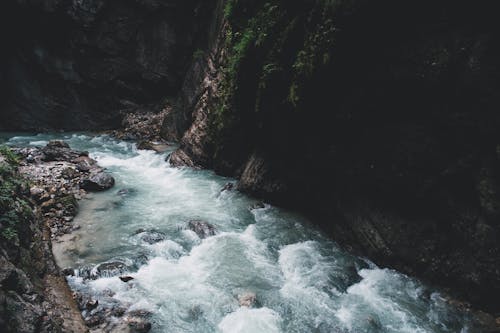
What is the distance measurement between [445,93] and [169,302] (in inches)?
228

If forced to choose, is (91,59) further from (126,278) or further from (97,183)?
(126,278)

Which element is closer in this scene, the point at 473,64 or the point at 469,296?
the point at 473,64

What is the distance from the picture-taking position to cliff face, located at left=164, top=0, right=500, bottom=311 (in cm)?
595

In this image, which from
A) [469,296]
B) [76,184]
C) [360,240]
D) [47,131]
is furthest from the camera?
[47,131]

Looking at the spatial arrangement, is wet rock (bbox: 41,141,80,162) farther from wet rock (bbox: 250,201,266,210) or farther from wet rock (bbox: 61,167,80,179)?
wet rock (bbox: 250,201,266,210)

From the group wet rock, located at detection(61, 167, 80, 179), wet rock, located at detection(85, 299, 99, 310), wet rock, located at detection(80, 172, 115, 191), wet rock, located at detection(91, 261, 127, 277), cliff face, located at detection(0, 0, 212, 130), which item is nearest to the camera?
wet rock, located at detection(85, 299, 99, 310)

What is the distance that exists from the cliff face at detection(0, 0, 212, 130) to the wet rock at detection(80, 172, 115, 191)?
33.5 feet

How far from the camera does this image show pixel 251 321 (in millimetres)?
5793

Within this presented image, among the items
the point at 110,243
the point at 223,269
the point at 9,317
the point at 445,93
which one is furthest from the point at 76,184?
the point at 445,93

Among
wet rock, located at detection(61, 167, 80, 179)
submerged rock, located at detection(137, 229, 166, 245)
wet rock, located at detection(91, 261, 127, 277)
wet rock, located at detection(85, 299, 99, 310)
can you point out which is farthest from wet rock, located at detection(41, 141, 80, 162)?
wet rock, located at detection(85, 299, 99, 310)

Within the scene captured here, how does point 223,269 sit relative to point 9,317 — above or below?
below

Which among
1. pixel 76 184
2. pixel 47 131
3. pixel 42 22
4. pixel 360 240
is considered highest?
pixel 42 22

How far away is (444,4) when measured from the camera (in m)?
6.10

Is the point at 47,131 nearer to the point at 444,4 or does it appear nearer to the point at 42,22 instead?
the point at 42,22
